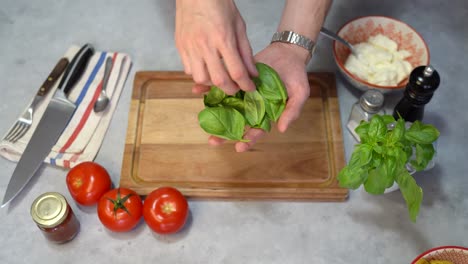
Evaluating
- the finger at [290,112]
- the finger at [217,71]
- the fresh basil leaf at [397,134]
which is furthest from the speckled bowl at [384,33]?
the finger at [217,71]

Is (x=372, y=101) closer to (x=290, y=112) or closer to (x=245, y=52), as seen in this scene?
(x=290, y=112)

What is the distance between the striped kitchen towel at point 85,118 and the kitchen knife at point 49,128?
0.06 ft

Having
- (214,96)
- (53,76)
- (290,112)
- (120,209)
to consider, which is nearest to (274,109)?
(290,112)

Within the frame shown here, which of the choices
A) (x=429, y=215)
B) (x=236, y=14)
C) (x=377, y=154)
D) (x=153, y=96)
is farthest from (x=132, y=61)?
(x=429, y=215)

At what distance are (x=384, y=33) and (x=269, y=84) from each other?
538 millimetres

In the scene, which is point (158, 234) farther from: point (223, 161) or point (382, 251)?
point (382, 251)

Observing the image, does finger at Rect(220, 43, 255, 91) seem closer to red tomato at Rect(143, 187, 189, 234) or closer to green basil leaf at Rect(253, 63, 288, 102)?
green basil leaf at Rect(253, 63, 288, 102)

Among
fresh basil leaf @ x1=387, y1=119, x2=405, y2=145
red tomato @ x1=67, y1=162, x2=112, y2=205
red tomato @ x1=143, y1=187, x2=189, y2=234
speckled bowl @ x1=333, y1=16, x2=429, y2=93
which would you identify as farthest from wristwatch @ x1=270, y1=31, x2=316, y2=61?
red tomato @ x1=67, y1=162, x2=112, y2=205

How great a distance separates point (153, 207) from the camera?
1147mm

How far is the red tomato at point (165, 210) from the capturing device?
114cm

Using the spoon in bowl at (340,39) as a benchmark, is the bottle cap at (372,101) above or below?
below

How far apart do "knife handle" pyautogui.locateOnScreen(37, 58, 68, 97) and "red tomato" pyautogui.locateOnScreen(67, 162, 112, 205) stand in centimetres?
30

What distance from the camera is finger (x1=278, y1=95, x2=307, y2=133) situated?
114 centimetres

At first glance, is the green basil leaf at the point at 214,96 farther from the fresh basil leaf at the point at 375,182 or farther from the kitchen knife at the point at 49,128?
the kitchen knife at the point at 49,128
